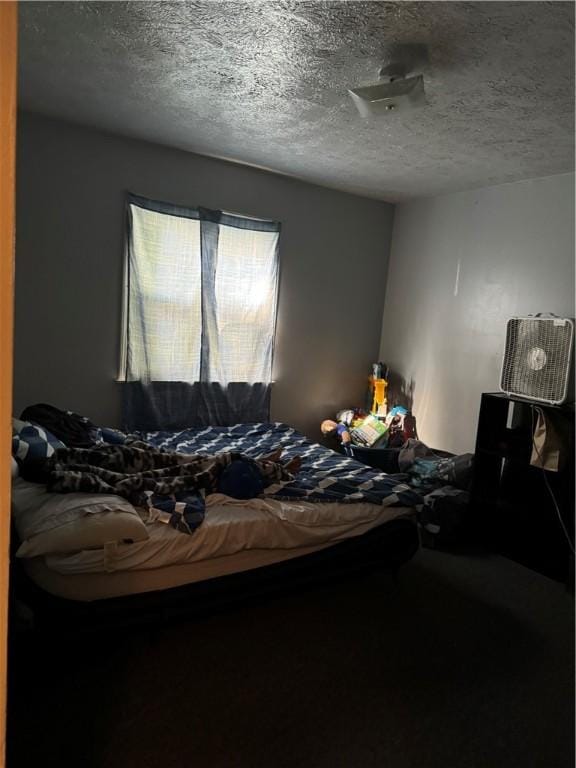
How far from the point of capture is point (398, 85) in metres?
2.11

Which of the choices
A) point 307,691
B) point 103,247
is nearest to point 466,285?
point 103,247

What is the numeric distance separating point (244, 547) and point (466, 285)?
9.61 feet

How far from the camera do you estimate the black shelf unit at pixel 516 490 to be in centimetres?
306

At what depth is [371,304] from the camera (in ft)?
15.7

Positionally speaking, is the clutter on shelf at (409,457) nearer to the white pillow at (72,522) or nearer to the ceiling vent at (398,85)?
the white pillow at (72,522)

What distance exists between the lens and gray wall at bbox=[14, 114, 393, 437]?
324cm

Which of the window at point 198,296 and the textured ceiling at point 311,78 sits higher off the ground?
the textured ceiling at point 311,78

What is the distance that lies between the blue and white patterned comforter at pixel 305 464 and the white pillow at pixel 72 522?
29.4 inches

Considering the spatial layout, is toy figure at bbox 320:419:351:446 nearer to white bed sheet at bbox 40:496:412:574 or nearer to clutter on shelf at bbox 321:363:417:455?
clutter on shelf at bbox 321:363:417:455

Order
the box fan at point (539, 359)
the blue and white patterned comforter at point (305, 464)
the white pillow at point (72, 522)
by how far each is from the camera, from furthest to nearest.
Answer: the box fan at point (539, 359), the blue and white patterned comforter at point (305, 464), the white pillow at point (72, 522)

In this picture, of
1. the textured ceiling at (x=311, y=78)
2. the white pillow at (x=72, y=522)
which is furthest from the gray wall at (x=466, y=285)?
the white pillow at (x=72, y=522)

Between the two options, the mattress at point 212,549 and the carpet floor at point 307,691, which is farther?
the mattress at point 212,549

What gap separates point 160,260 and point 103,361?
→ 0.85m

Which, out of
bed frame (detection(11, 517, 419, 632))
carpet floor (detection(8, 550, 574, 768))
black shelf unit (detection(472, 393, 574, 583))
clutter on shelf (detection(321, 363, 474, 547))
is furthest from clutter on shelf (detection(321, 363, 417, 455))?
carpet floor (detection(8, 550, 574, 768))
